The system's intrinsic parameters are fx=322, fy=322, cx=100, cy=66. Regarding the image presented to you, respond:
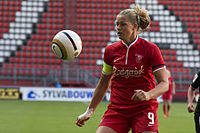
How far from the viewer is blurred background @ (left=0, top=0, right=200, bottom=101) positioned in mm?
21188

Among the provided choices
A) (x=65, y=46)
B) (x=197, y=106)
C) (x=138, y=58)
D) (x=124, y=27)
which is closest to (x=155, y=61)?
(x=138, y=58)

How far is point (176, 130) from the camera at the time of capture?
8.28 metres

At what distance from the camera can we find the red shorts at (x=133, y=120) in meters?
Answer: 3.30

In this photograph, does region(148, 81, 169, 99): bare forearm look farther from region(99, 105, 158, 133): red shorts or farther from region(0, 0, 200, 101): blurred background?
region(0, 0, 200, 101): blurred background

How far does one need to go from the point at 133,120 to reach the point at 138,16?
1105 mm

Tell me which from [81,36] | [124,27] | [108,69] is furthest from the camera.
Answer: [81,36]

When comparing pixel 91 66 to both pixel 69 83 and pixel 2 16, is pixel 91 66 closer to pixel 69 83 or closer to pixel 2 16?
pixel 69 83

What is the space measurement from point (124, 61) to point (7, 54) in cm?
2073

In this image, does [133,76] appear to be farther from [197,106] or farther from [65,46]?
[197,106]

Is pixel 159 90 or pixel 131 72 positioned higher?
pixel 131 72

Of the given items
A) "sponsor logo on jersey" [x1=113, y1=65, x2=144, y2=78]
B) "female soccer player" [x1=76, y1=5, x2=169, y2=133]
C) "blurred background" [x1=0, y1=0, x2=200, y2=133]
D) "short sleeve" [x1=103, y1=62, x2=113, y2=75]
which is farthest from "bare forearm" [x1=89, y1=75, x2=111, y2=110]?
"blurred background" [x1=0, y1=0, x2=200, y2=133]

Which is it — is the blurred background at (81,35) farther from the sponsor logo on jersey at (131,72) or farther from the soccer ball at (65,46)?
the sponsor logo on jersey at (131,72)

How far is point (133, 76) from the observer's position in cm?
342

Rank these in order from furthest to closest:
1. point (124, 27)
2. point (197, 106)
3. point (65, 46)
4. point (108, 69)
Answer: point (197, 106) → point (65, 46) → point (108, 69) → point (124, 27)
